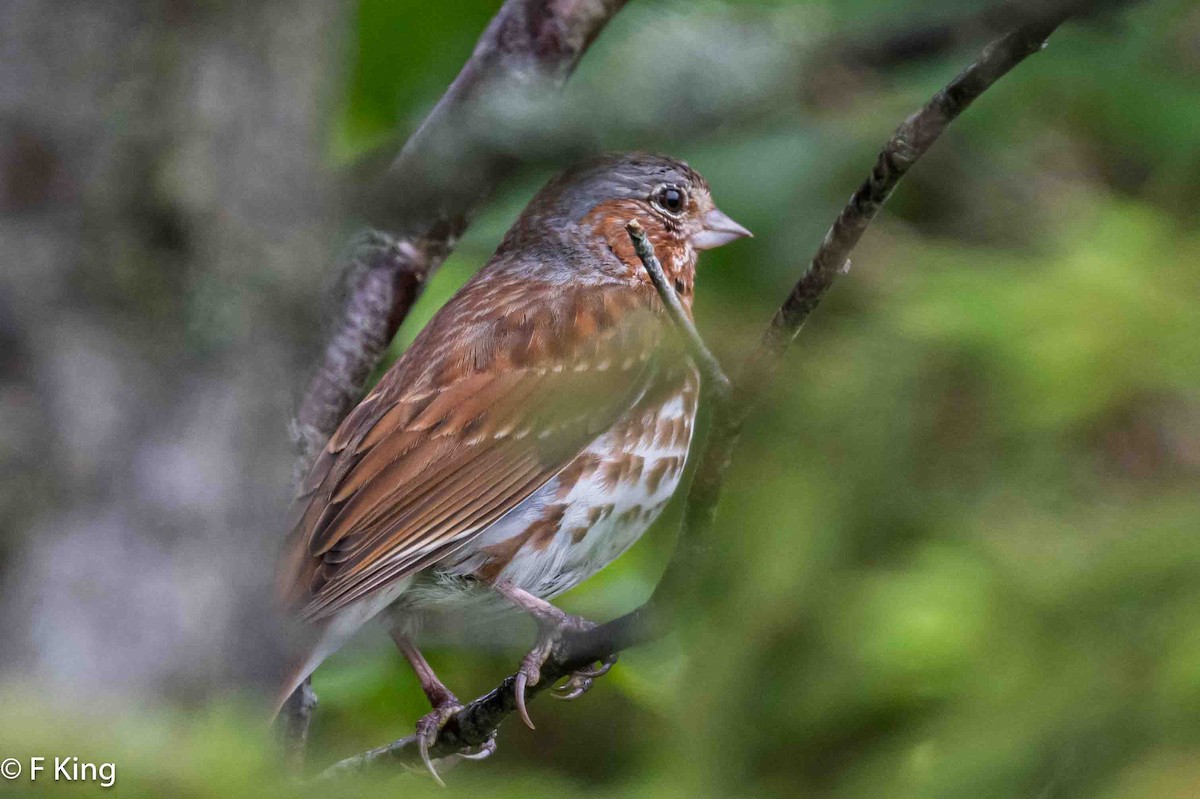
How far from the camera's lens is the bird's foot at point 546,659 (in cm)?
264

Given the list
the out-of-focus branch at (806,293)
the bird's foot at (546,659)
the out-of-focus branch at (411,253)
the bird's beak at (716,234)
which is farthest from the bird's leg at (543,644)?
the bird's beak at (716,234)

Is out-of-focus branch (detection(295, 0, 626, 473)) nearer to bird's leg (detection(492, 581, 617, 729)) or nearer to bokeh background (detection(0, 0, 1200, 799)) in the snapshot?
bokeh background (detection(0, 0, 1200, 799))

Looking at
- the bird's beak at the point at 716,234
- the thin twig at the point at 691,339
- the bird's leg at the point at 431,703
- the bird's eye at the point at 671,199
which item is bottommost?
the bird's leg at the point at 431,703

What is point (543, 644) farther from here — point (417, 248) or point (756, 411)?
point (417, 248)

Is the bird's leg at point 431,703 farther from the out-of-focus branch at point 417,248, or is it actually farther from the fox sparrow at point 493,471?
the out-of-focus branch at point 417,248

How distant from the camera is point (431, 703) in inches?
129

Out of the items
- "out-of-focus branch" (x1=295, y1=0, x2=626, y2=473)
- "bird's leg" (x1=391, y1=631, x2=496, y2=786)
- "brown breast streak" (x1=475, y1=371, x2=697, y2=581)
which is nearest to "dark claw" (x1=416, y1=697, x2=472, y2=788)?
"bird's leg" (x1=391, y1=631, x2=496, y2=786)

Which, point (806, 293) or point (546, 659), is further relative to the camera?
point (546, 659)

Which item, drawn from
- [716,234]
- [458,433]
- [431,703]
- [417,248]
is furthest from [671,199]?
[431,703]

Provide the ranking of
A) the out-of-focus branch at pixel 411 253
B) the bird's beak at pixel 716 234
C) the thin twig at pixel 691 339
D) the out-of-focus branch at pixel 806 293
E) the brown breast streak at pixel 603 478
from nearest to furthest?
the out-of-focus branch at pixel 806 293 < the thin twig at pixel 691 339 < the brown breast streak at pixel 603 478 < the out-of-focus branch at pixel 411 253 < the bird's beak at pixel 716 234

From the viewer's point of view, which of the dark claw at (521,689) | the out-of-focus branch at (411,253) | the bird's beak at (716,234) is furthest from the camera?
the bird's beak at (716,234)

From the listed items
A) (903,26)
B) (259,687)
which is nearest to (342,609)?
(259,687)

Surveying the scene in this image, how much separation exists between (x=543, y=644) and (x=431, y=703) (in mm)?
579

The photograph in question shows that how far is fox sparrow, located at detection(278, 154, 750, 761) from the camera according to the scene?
2.98m
